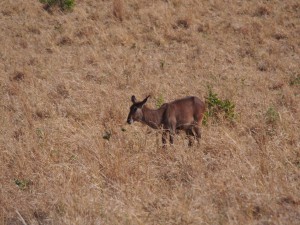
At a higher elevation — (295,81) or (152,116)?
(152,116)

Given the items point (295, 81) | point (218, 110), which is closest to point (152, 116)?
point (218, 110)

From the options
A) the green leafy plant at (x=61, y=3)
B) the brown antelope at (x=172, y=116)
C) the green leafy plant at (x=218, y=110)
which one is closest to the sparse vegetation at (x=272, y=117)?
the green leafy plant at (x=218, y=110)

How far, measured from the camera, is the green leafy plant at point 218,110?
310 inches

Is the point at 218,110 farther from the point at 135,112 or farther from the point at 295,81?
the point at 295,81

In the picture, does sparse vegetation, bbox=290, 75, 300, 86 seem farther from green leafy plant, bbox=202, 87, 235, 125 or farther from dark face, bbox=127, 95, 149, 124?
dark face, bbox=127, 95, 149, 124

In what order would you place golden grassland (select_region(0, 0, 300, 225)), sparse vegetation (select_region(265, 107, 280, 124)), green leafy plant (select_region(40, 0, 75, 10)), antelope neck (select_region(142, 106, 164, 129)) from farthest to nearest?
1. green leafy plant (select_region(40, 0, 75, 10))
2. sparse vegetation (select_region(265, 107, 280, 124))
3. antelope neck (select_region(142, 106, 164, 129))
4. golden grassland (select_region(0, 0, 300, 225))

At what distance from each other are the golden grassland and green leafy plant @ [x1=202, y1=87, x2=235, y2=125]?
215mm

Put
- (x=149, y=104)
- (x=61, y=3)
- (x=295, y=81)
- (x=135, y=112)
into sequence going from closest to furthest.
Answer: (x=135, y=112) < (x=149, y=104) < (x=295, y=81) < (x=61, y=3)

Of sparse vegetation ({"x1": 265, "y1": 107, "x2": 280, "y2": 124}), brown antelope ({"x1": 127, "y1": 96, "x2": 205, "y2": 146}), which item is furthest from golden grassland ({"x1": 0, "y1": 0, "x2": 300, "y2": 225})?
brown antelope ({"x1": 127, "y1": 96, "x2": 205, "y2": 146})

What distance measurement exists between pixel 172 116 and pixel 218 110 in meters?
1.18

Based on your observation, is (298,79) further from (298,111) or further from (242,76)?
(298,111)

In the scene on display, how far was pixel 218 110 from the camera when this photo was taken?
26.5 feet

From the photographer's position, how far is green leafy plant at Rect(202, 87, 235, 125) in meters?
7.86

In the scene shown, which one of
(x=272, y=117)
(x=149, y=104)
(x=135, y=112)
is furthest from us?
(x=149, y=104)
